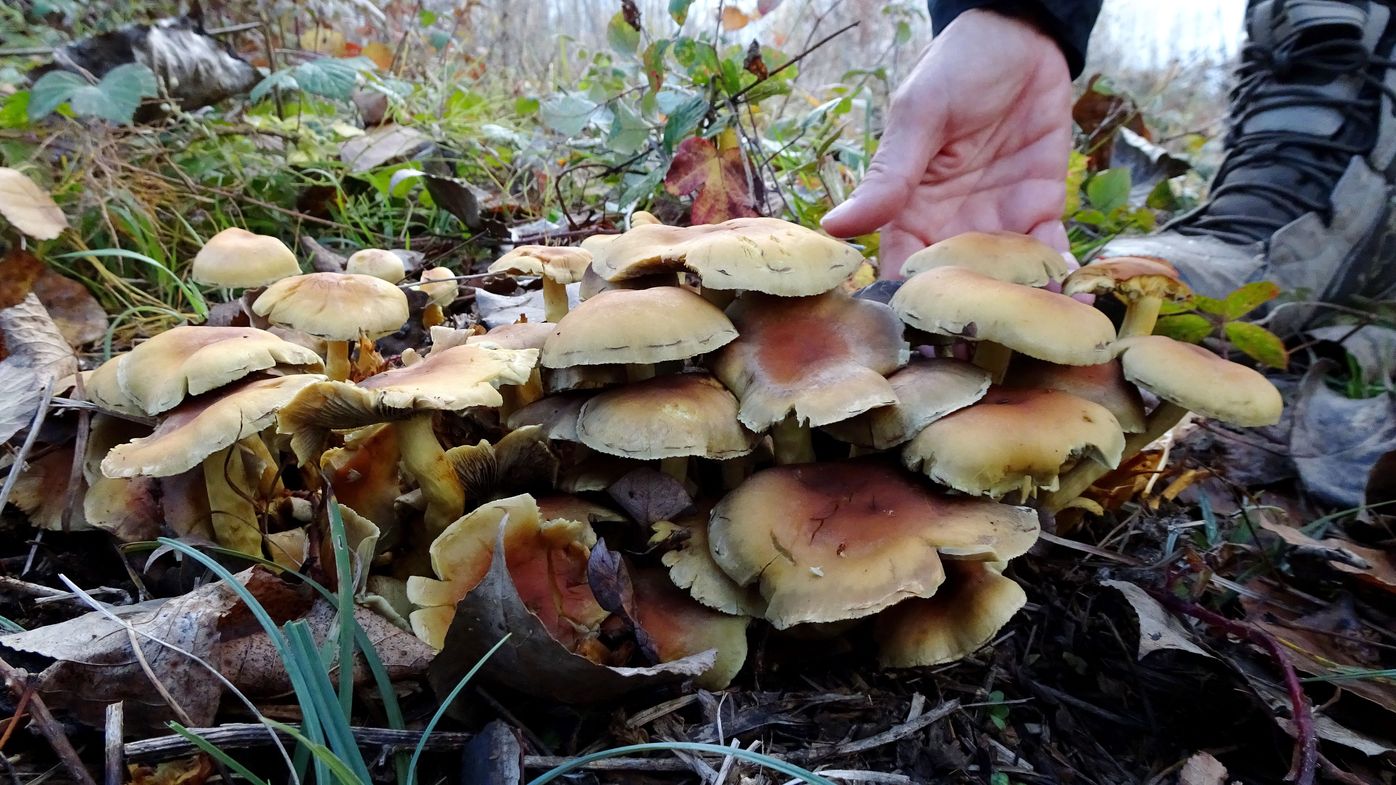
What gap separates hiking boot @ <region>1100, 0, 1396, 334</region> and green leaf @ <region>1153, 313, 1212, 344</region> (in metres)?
1.03

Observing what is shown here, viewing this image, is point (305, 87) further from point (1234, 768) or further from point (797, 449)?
point (1234, 768)

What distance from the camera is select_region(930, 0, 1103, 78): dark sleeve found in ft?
11.0

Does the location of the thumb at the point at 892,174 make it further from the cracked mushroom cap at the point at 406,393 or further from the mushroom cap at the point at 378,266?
the mushroom cap at the point at 378,266

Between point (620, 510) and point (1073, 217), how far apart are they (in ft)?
12.0

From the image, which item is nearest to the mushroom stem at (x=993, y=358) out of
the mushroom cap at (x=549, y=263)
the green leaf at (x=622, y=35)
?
the mushroom cap at (x=549, y=263)

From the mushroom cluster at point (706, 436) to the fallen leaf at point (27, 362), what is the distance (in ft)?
1.22

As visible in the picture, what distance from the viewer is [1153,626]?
5.99 ft

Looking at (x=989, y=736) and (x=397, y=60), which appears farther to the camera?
(x=397, y=60)

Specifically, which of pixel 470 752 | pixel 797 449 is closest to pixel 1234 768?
pixel 797 449

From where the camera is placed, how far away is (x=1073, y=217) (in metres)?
4.41

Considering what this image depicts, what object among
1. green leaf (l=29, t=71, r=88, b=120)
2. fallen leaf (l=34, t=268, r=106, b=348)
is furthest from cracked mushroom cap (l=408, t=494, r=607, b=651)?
green leaf (l=29, t=71, r=88, b=120)

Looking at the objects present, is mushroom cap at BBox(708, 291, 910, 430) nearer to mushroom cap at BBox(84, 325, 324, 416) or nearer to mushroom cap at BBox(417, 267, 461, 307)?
mushroom cap at BBox(84, 325, 324, 416)

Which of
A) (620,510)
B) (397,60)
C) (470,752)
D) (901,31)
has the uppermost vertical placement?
(901,31)

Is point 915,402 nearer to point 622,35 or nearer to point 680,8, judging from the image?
point 680,8
